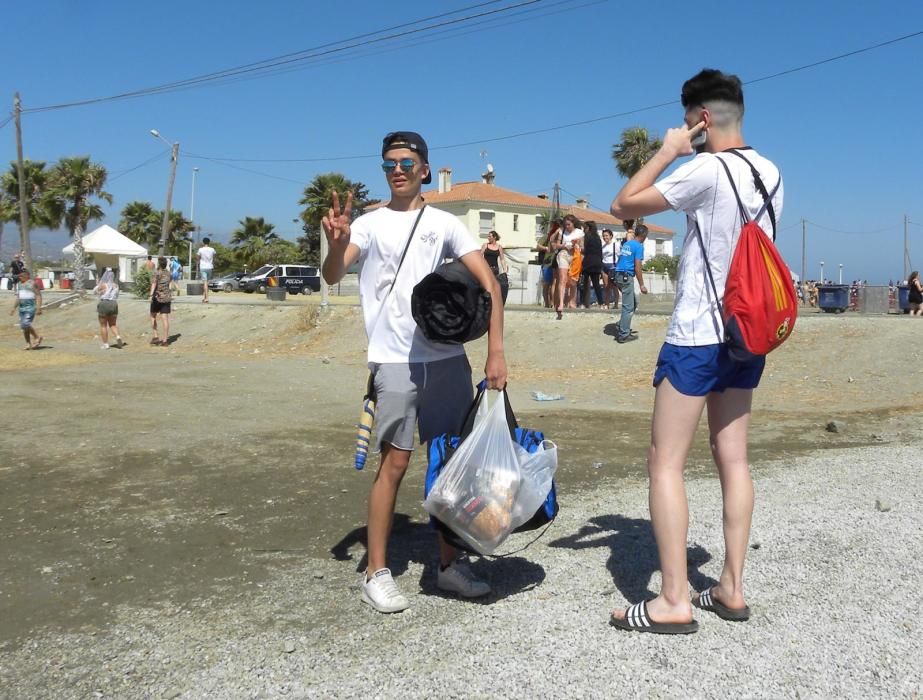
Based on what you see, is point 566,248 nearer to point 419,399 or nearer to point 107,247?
point 419,399

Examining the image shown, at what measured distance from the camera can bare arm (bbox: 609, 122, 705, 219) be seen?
3035 mm

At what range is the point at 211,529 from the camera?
4703 millimetres

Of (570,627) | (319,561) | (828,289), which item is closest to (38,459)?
(319,561)

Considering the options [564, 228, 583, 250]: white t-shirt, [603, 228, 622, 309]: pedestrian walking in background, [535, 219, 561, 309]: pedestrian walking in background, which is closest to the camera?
[564, 228, 583, 250]: white t-shirt

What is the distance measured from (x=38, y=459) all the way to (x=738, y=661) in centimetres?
569

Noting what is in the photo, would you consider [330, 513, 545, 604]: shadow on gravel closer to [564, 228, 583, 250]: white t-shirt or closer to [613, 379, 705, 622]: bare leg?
[613, 379, 705, 622]: bare leg

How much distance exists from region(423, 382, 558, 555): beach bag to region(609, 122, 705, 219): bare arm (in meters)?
0.93

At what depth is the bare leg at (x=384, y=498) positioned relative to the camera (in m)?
3.54

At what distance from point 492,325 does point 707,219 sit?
968 mm

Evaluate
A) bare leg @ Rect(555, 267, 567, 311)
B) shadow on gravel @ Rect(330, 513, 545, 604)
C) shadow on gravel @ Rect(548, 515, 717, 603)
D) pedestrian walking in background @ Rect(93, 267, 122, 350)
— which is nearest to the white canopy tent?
pedestrian walking in background @ Rect(93, 267, 122, 350)

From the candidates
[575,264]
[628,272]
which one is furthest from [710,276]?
[575,264]

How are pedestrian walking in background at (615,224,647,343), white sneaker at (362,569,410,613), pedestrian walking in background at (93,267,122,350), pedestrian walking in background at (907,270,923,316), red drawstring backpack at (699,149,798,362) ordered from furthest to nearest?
pedestrian walking in background at (907,270,923,316) < pedestrian walking in background at (93,267,122,350) < pedestrian walking in background at (615,224,647,343) < white sneaker at (362,569,410,613) < red drawstring backpack at (699,149,798,362)

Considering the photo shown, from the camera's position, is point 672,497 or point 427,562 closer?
point 672,497

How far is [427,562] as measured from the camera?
4.09 metres
